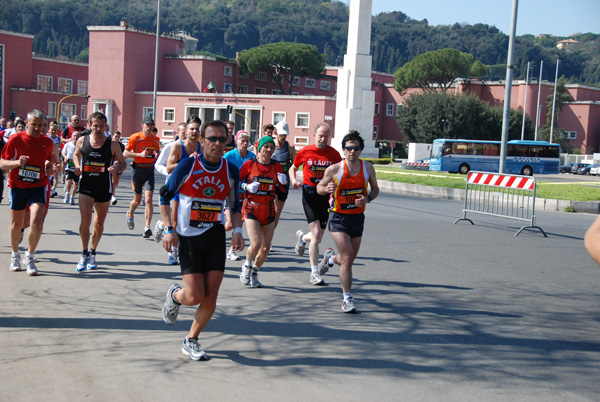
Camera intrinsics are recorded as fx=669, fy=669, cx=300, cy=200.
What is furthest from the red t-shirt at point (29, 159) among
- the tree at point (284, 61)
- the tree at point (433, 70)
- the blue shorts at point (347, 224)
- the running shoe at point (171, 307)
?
the tree at point (433, 70)

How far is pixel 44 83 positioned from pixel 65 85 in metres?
3.30

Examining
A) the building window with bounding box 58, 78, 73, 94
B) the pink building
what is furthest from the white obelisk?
the building window with bounding box 58, 78, 73, 94

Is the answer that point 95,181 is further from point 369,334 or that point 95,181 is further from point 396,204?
point 396,204

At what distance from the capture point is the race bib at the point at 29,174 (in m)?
8.19

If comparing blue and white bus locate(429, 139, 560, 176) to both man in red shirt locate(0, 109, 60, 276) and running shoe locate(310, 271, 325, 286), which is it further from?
man in red shirt locate(0, 109, 60, 276)

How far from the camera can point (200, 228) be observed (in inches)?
207

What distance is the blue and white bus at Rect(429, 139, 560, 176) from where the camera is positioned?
51938mm

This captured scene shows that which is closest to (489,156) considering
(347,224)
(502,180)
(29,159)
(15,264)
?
(502,180)

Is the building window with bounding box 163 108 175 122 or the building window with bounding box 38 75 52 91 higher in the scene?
the building window with bounding box 38 75 52 91

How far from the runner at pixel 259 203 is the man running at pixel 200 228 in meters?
2.46

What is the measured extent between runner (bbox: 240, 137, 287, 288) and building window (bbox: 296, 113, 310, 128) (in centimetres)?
6140

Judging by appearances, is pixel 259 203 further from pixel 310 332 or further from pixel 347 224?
pixel 310 332

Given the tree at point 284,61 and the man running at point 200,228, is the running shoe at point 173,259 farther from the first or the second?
the tree at point 284,61

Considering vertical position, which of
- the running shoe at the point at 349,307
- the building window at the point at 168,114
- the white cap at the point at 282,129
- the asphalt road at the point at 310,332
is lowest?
the asphalt road at the point at 310,332
